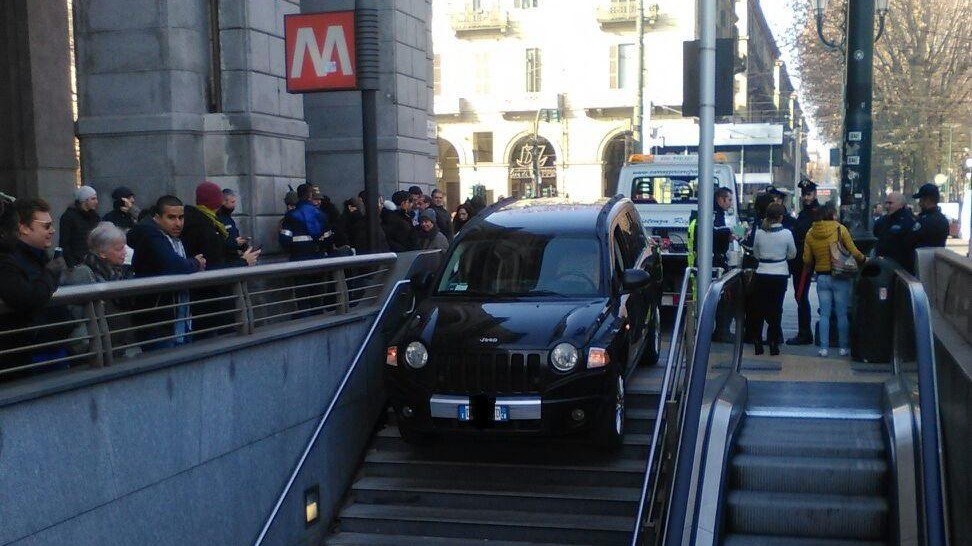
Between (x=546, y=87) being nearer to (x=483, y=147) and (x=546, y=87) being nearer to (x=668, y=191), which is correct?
(x=483, y=147)

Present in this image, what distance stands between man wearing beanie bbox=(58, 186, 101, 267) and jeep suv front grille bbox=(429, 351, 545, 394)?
11.5 ft

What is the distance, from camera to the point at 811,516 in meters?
7.14

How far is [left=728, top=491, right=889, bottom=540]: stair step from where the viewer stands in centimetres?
707

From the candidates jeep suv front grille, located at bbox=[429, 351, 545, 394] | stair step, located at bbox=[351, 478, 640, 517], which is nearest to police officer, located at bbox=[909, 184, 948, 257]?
stair step, located at bbox=[351, 478, 640, 517]

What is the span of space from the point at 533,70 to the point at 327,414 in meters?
51.8

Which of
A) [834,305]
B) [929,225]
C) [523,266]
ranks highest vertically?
[929,225]

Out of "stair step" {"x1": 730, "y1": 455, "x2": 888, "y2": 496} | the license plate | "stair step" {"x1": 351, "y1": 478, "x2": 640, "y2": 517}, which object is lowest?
"stair step" {"x1": 351, "y1": 478, "x2": 640, "y2": 517}

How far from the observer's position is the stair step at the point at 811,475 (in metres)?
7.41

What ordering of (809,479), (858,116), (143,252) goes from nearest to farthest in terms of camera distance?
1. (809,479)
2. (143,252)
3. (858,116)

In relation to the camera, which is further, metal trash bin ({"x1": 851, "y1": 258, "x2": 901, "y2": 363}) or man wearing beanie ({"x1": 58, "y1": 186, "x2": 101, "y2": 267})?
metal trash bin ({"x1": 851, "y1": 258, "x2": 901, "y2": 363})

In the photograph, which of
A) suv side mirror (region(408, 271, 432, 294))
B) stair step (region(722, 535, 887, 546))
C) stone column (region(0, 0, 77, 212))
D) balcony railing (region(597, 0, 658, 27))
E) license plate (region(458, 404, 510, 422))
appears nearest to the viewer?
stair step (region(722, 535, 887, 546))

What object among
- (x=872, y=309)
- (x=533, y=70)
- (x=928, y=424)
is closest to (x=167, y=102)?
(x=872, y=309)

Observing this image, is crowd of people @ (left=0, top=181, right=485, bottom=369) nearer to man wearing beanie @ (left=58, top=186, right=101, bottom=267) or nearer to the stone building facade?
man wearing beanie @ (left=58, top=186, right=101, bottom=267)

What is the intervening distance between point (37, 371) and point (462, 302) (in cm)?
388
